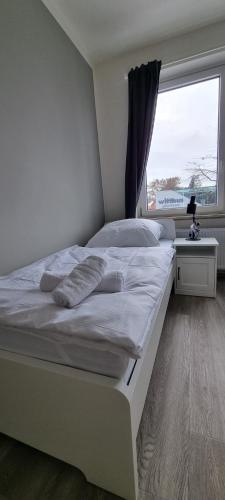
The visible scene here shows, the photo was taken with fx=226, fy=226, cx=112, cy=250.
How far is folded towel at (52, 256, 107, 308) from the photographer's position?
2.75 feet

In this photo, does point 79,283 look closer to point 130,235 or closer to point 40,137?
point 130,235

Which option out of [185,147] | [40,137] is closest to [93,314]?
[40,137]

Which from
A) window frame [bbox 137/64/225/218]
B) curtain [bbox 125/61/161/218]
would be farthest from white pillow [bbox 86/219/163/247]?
window frame [bbox 137/64/225/218]

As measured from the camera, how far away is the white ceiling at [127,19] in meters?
1.92

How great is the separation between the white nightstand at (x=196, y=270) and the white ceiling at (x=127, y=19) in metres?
2.07

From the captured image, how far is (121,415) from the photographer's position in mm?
650

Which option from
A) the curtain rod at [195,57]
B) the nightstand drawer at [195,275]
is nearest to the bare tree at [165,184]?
the nightstand drawer at [195,275]

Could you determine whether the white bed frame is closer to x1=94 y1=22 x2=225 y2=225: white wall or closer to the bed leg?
the bed leg

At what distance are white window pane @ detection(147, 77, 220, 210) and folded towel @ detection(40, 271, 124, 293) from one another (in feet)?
6.59

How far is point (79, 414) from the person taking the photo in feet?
2.40

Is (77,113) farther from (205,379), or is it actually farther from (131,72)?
(205,379)

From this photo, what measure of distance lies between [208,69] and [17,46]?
189cm

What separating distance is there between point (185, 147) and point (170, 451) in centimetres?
266

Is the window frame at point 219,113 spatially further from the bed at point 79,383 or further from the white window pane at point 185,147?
the bed at point 79,383
